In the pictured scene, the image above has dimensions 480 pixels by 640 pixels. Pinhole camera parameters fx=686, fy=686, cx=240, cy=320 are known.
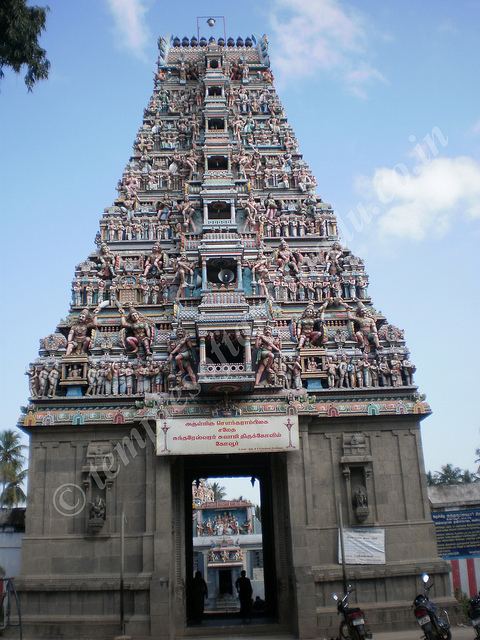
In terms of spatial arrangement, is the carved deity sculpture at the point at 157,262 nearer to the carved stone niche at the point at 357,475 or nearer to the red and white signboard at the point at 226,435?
the red and white signboard at the point at 226,435

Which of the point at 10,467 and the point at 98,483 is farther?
the point at 10,467

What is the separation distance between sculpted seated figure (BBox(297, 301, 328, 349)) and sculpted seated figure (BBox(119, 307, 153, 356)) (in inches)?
213

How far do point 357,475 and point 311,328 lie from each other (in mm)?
5468

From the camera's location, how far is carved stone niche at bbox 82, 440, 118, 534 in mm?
21844

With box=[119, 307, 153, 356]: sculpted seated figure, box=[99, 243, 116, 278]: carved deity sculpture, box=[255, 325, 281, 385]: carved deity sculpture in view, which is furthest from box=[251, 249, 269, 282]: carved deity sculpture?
box=[99, 243, 116, 278]: carved deity sculpture

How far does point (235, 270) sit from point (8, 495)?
3065 centimetres

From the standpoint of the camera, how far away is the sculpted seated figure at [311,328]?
24688mm

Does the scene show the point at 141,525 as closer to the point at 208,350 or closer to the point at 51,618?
the point at 51,618

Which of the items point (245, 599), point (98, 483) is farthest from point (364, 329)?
point (245, 599)

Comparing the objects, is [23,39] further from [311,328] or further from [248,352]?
[311,328]

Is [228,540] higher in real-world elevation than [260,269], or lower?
lower

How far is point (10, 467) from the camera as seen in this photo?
4884 cm

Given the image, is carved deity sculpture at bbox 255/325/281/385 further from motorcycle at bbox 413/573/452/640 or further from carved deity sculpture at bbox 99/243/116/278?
motorcycle at bbox 413/573/452/640

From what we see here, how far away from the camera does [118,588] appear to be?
21047mm
